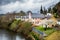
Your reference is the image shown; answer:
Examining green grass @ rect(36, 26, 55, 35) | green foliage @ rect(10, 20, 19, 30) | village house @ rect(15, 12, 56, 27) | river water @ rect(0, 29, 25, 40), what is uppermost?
village house @ rect(15, 12, 56, 27)

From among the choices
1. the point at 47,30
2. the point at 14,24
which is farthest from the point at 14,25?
the point at 47,30

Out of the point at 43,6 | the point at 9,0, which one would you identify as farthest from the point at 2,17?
the point at 43,6

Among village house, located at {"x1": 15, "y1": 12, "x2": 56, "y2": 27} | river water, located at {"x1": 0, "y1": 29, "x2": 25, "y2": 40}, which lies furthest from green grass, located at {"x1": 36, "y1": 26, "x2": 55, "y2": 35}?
river water, located at {"x1": 0, "y1": 29, "x2": 25, "y2": 40}

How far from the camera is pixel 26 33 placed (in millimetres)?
4457

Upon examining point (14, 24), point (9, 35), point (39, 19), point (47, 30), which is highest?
point (39, 19)

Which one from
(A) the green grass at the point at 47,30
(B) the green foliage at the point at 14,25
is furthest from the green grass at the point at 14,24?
(A) the green grass at the point at 47,30

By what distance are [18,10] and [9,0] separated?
0.35 meters

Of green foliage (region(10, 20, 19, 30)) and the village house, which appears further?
green foliage (region(10, 20, 19, 30))

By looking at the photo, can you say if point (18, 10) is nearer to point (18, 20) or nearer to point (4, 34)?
point (18, 20)

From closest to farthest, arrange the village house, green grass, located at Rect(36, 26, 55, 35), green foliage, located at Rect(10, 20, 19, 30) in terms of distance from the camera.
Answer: green grass, located at Rect(36, 26, 55, 35), the village house, green foliage, located at Rect(10, 20, 19, 30)

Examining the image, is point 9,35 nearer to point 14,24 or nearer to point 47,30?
point 14,24

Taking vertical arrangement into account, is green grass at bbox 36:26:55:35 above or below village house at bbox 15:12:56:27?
below

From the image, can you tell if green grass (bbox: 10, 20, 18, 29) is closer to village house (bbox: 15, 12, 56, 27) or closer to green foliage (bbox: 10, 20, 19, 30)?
green foliage (bbox: 10, 20, 19, 30)

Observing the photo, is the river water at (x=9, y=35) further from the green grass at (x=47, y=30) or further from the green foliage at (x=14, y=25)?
the green grass at (x=47, y=30)
